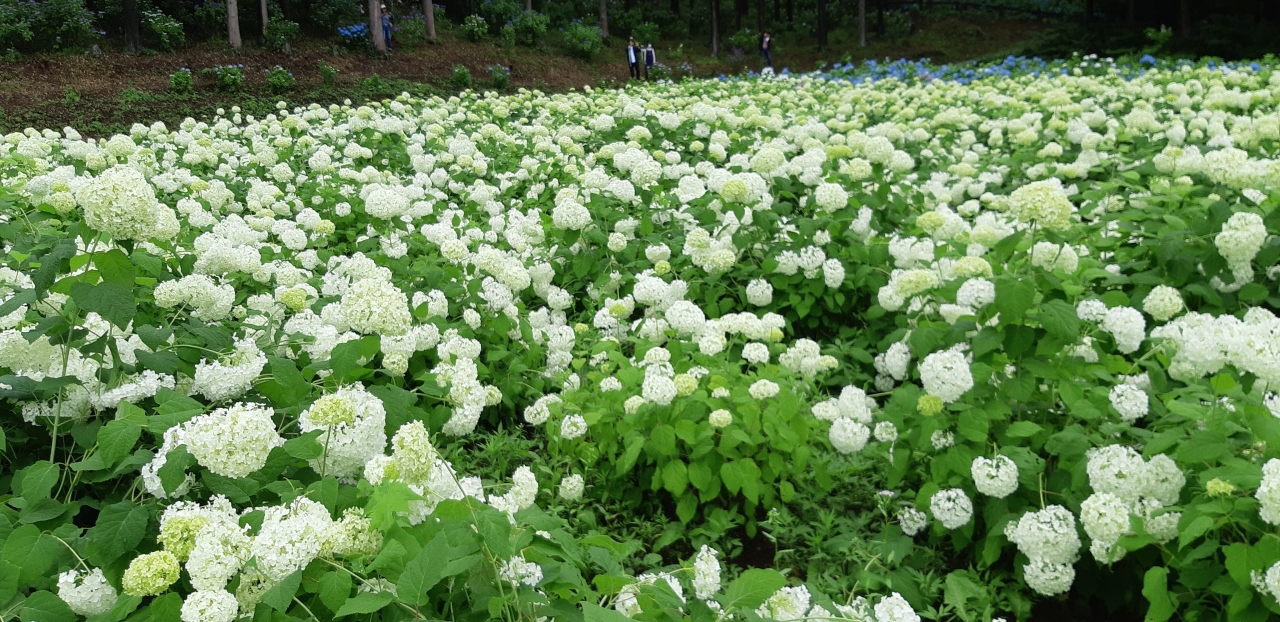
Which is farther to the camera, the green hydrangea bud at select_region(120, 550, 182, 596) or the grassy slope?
the grassy slope

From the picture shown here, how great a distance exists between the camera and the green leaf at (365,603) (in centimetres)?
163

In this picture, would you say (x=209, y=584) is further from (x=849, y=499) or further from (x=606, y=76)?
(x=606, y=76)

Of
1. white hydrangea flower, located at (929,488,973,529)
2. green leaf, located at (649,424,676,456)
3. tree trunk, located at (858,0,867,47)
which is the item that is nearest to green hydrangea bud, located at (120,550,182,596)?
green leaf, located at (649,424,676,456)

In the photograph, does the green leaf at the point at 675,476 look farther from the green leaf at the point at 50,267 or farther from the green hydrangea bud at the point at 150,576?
the green leaf at the point at 50,267

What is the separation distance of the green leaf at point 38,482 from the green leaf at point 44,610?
14.4 inches

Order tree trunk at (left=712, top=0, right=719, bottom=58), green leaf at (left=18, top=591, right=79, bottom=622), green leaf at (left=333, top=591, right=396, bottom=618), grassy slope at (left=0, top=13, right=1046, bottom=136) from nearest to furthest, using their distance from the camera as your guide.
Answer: green leaf at (left=333, top=591, right=396, bottom=618) < green leaf at (left=18, top=591, right=79, bottom=622) < grassy slope at (left=0, top=13, right=1046, bottom=136) < tree trunk at (left=712, top=0, right=719, bottom=58)

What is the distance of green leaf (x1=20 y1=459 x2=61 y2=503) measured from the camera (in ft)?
6.99

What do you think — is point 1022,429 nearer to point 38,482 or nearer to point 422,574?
point 422,574

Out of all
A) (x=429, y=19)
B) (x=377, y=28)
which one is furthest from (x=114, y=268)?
(x=429, y=19)

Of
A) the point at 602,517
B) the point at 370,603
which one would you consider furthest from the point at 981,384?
the point at 370,603

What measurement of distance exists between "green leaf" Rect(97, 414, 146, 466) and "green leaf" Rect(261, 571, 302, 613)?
753mm

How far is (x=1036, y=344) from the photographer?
10.8ft

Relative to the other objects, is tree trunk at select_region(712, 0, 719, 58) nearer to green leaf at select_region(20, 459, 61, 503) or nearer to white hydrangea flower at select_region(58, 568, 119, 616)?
green leaf at select_region(20, 459, 61, 503)

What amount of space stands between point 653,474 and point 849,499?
0.98 m
